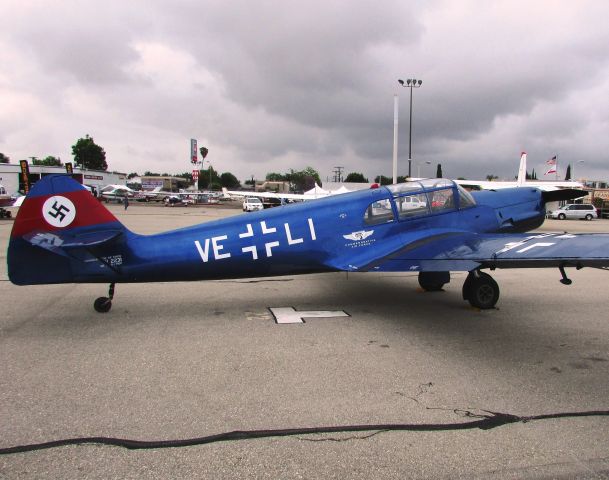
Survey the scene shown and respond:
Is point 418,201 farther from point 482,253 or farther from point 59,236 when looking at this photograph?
point 59,236

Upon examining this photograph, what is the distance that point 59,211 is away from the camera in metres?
5.84

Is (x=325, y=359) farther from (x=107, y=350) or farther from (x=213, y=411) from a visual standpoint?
(x=107, y=350)

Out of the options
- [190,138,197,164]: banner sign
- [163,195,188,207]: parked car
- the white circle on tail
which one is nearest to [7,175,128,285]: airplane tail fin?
the white circle on tail

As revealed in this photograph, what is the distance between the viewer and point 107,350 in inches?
200

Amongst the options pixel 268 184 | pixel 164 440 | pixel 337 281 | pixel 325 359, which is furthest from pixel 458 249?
pixel 268 184

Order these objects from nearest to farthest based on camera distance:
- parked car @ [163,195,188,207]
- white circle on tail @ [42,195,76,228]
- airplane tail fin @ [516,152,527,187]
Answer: white circle on tail @ [42,195,76,228] < airplane tail fin @ [516,152,527,187] < parked car @ [163,195,188,207]

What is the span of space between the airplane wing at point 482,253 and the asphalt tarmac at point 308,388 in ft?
2.98

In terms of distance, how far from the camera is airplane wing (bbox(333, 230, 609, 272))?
533 cm

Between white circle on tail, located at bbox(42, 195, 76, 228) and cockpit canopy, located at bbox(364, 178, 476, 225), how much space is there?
4486mm

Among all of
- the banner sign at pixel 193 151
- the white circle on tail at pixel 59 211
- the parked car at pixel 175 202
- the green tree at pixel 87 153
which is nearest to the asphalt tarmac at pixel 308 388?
the white circle on tail at pixel 59 211

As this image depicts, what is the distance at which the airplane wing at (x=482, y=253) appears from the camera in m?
5.33

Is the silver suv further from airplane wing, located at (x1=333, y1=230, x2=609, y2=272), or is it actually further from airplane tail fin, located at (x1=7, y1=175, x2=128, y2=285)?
airplane tail fin, located at (x1=7, y1=175, x2=128, y2=285)

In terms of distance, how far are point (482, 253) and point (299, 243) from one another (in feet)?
8.95

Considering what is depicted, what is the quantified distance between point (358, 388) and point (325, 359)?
32.1 inches
